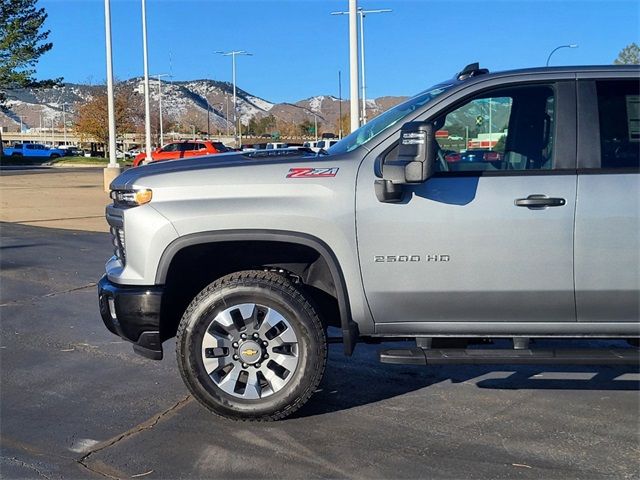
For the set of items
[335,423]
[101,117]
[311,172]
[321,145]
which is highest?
[101,117]

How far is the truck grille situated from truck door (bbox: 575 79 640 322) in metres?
2.77

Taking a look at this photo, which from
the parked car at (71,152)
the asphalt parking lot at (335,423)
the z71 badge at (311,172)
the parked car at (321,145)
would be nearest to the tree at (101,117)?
the parked car at (71,152)

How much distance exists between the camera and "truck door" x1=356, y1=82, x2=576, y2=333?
4.20m

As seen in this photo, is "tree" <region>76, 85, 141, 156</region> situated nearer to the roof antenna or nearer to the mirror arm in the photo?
the roof antenna

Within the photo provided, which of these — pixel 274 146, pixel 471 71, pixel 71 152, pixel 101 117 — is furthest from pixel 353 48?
pixel 71 152

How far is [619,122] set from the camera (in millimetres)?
4398

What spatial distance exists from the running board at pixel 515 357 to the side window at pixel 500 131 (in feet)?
3.65

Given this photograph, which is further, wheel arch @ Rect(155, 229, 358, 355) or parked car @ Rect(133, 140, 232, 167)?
parked car @ Rect(133, 140, 232, 167)

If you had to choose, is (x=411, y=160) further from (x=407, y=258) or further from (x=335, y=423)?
(x=335, y=423)

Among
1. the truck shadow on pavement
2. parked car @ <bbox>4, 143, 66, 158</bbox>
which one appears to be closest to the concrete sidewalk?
the truck shadow on pavement

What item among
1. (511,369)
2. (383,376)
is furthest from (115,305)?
(511,369)

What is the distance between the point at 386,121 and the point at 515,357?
174 cm

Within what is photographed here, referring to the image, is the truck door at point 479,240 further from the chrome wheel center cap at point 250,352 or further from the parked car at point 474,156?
the chrome wheel center cap at point 250,352

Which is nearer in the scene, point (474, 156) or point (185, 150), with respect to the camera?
point (474, 156)
